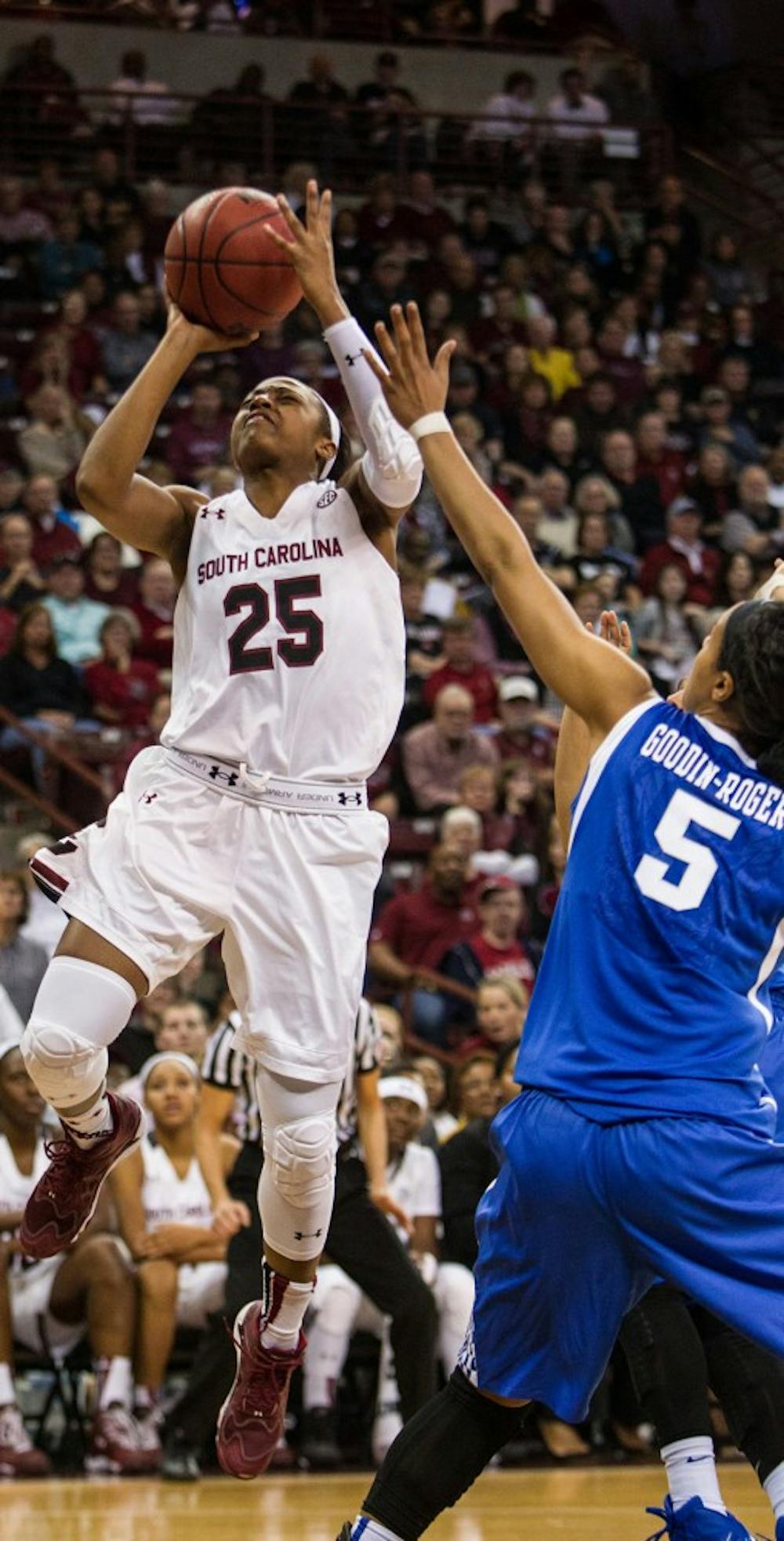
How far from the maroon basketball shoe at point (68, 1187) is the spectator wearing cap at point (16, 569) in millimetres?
6933

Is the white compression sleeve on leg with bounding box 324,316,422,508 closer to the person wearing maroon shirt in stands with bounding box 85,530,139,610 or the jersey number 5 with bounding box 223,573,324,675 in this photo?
the jersey number 5 with bounding box 223,573,324,675

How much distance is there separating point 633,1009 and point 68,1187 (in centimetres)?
204

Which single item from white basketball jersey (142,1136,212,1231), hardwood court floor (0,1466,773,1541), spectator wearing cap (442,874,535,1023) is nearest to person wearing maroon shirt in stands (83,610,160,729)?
spectator wearing cap (442,874,535,1023)

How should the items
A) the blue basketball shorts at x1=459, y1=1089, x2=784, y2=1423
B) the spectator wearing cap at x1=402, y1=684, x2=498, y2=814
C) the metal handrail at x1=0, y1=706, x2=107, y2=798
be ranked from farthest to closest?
the spectator wearing cap at x1=402, y1=684, x2=498, y2=814 < the metal handrail at x1=0, y1=706, x2=107, y2=798 < the blue basketball shorts at x1=459, y1=1089, x2=784, y2=1423

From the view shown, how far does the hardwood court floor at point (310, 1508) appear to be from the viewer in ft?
22.9

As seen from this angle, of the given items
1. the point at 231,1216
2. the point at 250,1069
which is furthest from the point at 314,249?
the point at 231,1216

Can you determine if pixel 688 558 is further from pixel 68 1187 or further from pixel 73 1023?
pixel 73 1023

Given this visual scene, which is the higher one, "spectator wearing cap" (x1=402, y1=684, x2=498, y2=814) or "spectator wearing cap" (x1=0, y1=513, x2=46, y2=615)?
"spectator wearing cap" (x1=0, y1=513, x2=46, y2=615)

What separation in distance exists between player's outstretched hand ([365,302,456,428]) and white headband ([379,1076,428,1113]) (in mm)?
5145

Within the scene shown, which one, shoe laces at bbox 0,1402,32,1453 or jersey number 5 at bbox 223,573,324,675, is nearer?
jersey number 5 at bbox 223,573,324,675

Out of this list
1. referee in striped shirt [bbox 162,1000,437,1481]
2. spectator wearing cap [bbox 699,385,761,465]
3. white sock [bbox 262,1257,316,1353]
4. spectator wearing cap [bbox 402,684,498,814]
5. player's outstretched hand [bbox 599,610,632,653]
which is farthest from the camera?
spectator wearing cap [bbox 699,385,761,465]

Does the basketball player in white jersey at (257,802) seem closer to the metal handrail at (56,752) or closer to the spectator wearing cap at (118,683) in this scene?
the metal handrail at (56,752)

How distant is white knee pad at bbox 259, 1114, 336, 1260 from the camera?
542cm

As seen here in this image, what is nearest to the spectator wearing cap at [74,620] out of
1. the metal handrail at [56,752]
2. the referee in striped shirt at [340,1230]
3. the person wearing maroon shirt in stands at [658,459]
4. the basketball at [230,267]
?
the metal handrail at [56,752]
